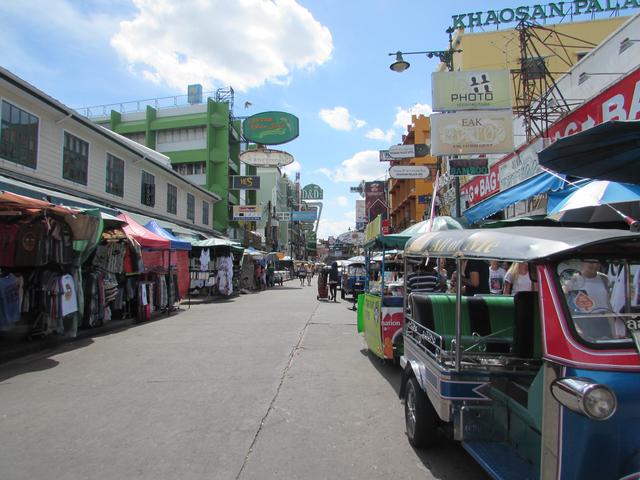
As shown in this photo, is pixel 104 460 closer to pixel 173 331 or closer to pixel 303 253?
pixel 173 331

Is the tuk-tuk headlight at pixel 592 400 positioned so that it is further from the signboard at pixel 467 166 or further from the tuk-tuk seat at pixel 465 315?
the signboard at pixel 467 166

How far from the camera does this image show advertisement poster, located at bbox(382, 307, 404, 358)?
7.32 meters

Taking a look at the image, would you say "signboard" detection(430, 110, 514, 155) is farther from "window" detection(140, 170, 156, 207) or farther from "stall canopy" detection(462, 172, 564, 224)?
"window" detection(140, 170, 156, 207)

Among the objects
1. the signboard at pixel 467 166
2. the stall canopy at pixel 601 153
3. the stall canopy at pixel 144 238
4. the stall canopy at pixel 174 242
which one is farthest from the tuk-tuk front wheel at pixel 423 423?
the stall canopy at pixel 174 242

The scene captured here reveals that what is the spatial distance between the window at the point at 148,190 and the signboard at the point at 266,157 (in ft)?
35.9

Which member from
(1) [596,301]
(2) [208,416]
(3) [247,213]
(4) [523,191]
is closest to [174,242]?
(2) [208,416]

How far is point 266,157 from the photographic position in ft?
117

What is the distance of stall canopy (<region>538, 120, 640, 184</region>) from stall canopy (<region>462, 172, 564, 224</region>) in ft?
8.80

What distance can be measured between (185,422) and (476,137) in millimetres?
9582

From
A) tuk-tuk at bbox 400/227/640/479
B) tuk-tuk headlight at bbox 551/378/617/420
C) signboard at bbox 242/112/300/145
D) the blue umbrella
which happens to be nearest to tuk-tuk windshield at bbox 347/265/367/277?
signboard at bbox 242/112/300/145

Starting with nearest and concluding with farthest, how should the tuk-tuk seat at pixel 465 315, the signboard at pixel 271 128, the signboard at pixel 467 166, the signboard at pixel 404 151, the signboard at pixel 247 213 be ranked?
the tuk-tuk seat at pixel 465 315, the signboard at pixel 467 166, the signboard at pixel 404 151, the signboard at pixel 271 128, the signboard at pixel 247 213

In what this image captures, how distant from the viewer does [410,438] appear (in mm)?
4426

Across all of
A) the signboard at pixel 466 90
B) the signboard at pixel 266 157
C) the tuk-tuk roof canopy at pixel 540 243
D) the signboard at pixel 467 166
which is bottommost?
the tuk-tuk roof canopy at pixel 540 243

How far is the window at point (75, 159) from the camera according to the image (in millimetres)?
17141
